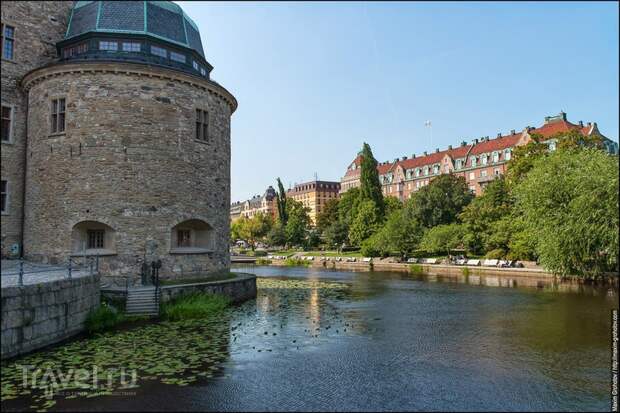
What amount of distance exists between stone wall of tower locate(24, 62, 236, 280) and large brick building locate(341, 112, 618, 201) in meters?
55.2

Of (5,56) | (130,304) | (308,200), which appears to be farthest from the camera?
(308,200)

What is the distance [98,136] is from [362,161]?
173ft

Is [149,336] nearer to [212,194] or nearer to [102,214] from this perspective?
[102,214]

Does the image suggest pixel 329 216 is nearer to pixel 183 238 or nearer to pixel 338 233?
pixel 338 233

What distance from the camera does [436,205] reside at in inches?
2397

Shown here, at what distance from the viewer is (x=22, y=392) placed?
9.40 metres

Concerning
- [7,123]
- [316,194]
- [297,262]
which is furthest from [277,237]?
[7,123]

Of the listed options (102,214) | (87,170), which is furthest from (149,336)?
(87,170)

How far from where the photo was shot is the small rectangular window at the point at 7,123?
70.8 ft

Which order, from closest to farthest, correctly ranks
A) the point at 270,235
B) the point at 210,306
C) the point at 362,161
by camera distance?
the point at 210,306 → the point at 362,161 → the point at 270,235

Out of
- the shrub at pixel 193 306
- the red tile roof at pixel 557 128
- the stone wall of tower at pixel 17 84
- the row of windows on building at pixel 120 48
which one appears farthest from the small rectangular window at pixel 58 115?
the red tile roof at pixel 557 128

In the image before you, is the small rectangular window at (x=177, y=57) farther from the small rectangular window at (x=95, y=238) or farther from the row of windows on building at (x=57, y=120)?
the small rectangular window at (x=95, y=238)

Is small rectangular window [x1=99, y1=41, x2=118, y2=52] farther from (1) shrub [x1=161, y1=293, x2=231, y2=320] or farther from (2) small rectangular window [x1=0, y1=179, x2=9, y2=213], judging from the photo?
(1) shrub [x1=161, y1=293, x2=231, y2=320]

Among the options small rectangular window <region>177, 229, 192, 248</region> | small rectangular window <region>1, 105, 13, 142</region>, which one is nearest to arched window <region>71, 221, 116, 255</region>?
small rectangular window <region>177, 229, 192, 248</region>
